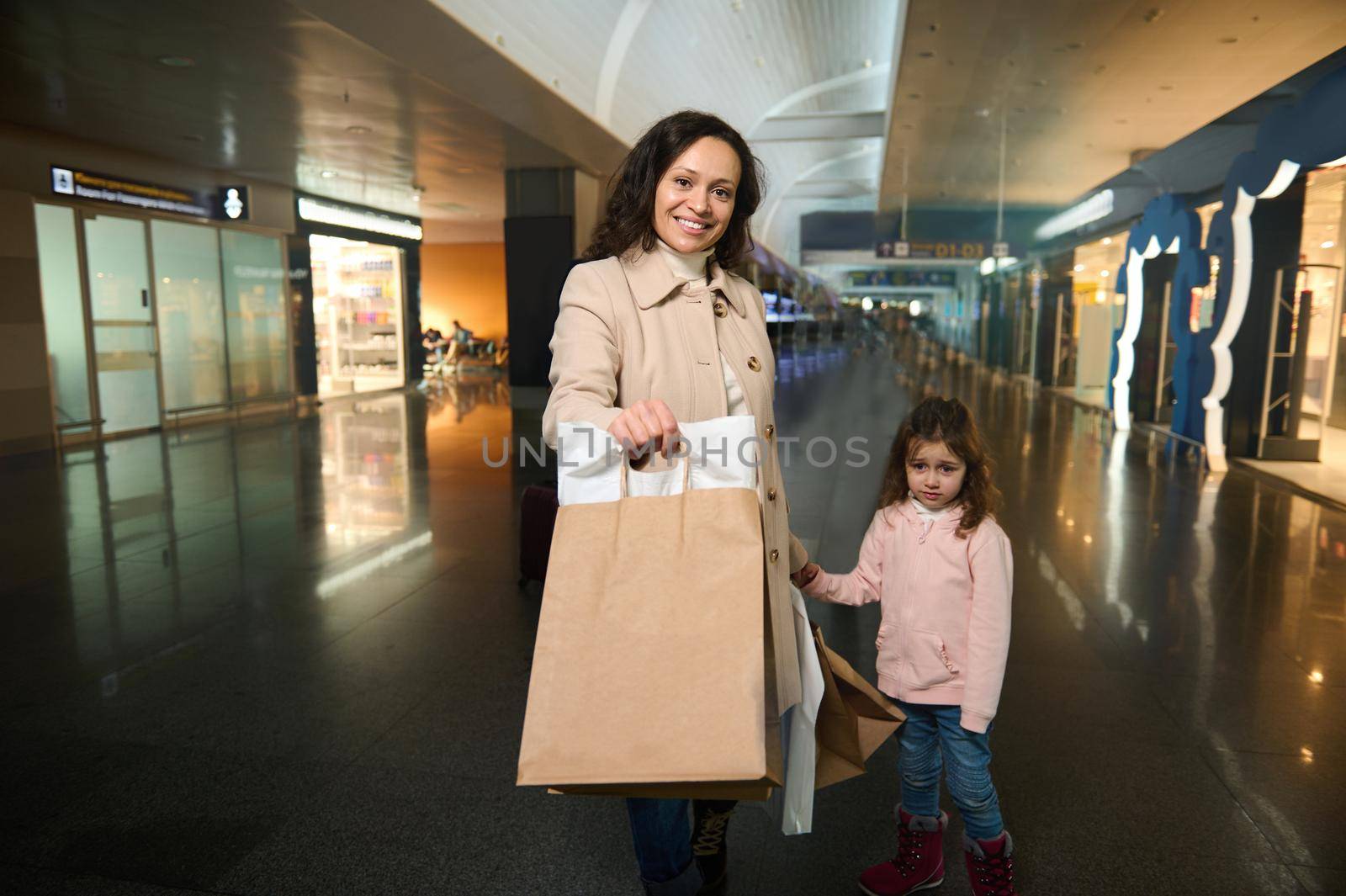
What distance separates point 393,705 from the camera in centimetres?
336

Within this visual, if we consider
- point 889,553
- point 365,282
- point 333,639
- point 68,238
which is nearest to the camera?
point 889,553

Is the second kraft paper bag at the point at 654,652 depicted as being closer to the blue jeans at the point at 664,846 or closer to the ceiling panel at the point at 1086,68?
the blue jeans at the point at 664,846

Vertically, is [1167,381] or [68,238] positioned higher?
[68,238]

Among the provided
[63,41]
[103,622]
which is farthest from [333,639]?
[63,41]

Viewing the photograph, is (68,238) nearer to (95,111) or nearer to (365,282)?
(95,111)

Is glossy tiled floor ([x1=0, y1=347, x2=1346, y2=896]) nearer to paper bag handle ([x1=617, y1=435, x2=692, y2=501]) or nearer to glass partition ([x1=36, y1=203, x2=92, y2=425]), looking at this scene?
paper bag handle ([x1=617, y1=435, x2=692, y2=501])

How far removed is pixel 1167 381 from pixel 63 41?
13.4 metres

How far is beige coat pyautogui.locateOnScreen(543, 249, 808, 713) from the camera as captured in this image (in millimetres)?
1604

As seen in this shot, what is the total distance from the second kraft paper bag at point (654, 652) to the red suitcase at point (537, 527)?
9.62 ft

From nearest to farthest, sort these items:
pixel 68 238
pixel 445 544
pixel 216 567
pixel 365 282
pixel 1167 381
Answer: pixel 216 567
pixel 445 544
pixel 68 238
pixel 1167 381
pixel 365 282

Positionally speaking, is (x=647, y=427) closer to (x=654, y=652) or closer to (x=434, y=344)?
(x=654, y=652)

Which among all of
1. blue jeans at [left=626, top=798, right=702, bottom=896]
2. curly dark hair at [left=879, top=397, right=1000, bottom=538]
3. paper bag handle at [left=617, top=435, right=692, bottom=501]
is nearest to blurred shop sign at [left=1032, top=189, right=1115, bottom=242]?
curly dark hair at [left=879, top=397, right=1000, bottom=538]

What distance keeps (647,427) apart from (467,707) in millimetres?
2367

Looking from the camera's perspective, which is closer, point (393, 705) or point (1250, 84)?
point (393, 705)
